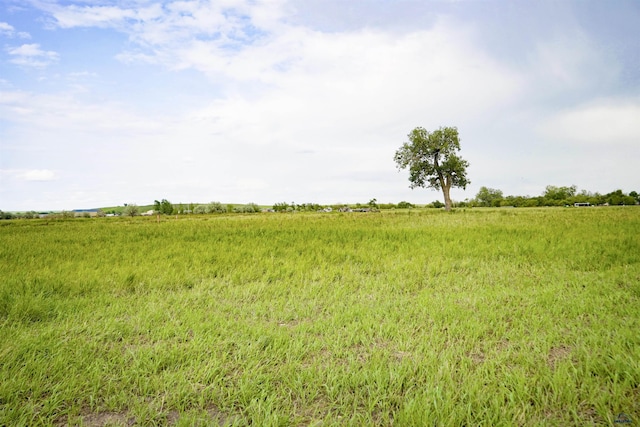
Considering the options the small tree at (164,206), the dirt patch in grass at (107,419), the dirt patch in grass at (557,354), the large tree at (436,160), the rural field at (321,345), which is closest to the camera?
the dirt patch in grass at (107,419)

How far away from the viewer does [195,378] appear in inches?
132

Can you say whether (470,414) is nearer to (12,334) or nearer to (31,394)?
(31,394)

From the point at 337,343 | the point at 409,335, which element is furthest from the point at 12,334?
the point at 409,335

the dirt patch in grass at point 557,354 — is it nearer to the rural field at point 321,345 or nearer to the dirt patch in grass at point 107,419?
the rural field at point 321,345

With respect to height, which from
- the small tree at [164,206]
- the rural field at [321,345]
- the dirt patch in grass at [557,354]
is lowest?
the dirt patch in grass at [557,354]

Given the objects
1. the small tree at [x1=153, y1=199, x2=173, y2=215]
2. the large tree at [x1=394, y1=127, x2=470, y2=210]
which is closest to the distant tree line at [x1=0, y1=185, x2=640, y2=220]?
the small tree at [x1=153, y1=199, x2=173, y2=215]

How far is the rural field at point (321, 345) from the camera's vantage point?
2881 mm

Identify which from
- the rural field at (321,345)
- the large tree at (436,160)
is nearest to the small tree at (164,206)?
the large tree at (436,160)

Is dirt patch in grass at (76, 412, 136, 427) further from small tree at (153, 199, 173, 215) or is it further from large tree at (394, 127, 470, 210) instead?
small tree at (153, 199, 173, 215)

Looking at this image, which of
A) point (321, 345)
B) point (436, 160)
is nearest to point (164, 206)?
point (436, 160)

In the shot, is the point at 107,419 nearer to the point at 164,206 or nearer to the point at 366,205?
the point at 366,205

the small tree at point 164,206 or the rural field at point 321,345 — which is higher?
the small tree at point 164,206

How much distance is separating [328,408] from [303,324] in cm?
187

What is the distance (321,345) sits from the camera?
4105mm
